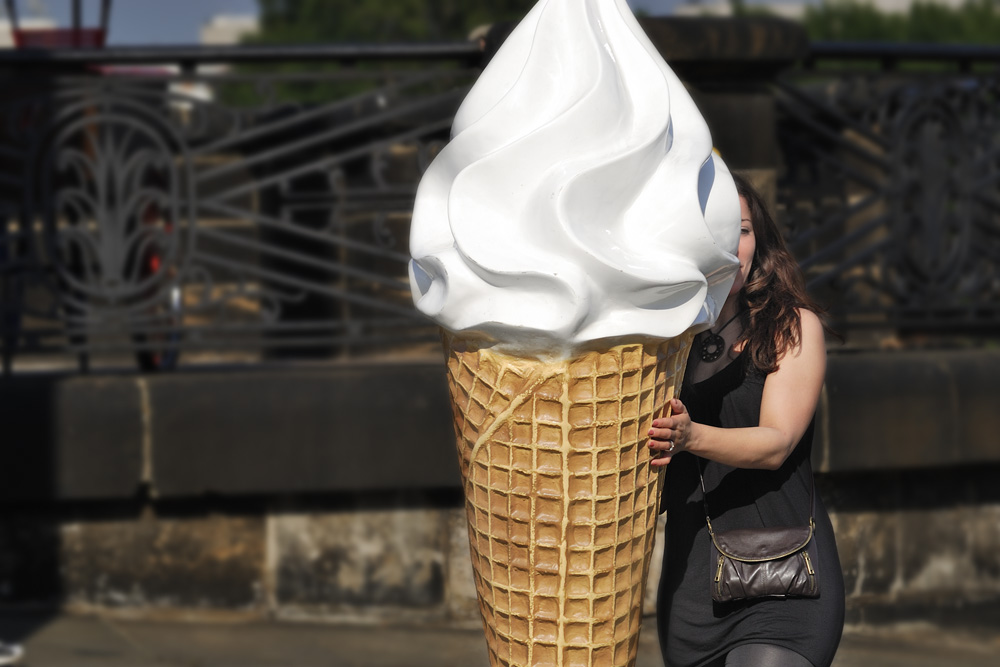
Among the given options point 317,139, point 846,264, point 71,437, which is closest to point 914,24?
point 846,264

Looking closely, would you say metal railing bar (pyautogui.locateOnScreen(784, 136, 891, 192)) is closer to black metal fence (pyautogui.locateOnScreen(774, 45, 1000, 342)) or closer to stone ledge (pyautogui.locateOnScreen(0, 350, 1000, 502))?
black metal fence (pyautogui.locateOnScreen(774, 45, 1000, 342))

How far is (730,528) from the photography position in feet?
7.70

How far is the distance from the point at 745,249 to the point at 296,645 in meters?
2.85

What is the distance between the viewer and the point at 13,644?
429cm

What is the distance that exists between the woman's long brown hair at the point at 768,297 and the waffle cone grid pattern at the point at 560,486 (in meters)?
0.29

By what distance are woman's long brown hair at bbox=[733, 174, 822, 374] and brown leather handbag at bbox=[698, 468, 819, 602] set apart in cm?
35

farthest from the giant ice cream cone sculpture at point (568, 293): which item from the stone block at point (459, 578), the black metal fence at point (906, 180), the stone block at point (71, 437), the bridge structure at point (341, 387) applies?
the black metal fence at point (906, 180)

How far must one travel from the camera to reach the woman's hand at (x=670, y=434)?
202 cm

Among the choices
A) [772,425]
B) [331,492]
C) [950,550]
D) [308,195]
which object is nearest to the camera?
[772,425]

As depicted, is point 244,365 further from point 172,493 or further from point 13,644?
point 13,644

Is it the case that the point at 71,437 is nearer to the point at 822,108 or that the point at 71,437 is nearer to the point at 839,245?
the point at 839,245

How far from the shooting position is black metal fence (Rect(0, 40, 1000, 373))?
4.70 meters

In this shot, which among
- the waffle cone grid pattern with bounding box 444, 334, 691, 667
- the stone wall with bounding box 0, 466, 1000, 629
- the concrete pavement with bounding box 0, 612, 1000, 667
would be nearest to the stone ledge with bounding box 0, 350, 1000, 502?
the stone wall with bounding box 0, 466, 1000, 629

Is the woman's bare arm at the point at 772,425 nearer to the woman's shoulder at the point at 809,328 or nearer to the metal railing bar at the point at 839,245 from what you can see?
the woman's shoulder at the point at 809,328
